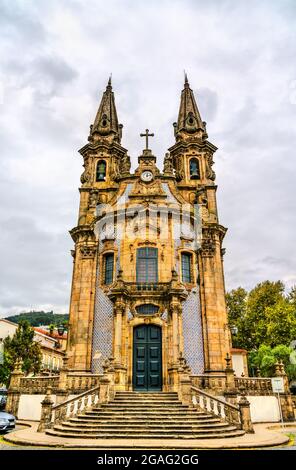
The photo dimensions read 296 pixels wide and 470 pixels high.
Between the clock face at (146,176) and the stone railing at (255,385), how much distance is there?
1301 cm

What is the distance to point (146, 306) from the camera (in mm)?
19188

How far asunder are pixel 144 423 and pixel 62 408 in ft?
10.9

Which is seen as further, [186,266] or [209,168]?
[209,168]

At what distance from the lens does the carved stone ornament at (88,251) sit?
21.8 metres

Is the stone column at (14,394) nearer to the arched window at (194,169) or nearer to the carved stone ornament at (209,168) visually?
the arched window at (194,169)

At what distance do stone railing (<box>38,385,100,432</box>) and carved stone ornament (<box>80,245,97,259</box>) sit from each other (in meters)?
9.18

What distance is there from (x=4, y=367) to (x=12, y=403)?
14.1 metres

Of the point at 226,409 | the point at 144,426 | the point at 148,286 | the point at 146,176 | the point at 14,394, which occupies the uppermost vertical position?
the point at 146,176

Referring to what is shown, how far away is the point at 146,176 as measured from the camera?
76.7 ft

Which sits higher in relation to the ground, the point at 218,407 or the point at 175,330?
the point at 175,330

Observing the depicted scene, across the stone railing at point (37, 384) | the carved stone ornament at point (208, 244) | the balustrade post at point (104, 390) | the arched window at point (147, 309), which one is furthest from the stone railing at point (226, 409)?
the carved stone ornament at point (208, 244)

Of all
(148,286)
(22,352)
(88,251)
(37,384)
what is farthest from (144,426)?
(22,352)

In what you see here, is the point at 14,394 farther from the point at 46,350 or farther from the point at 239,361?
the point at 46,350
